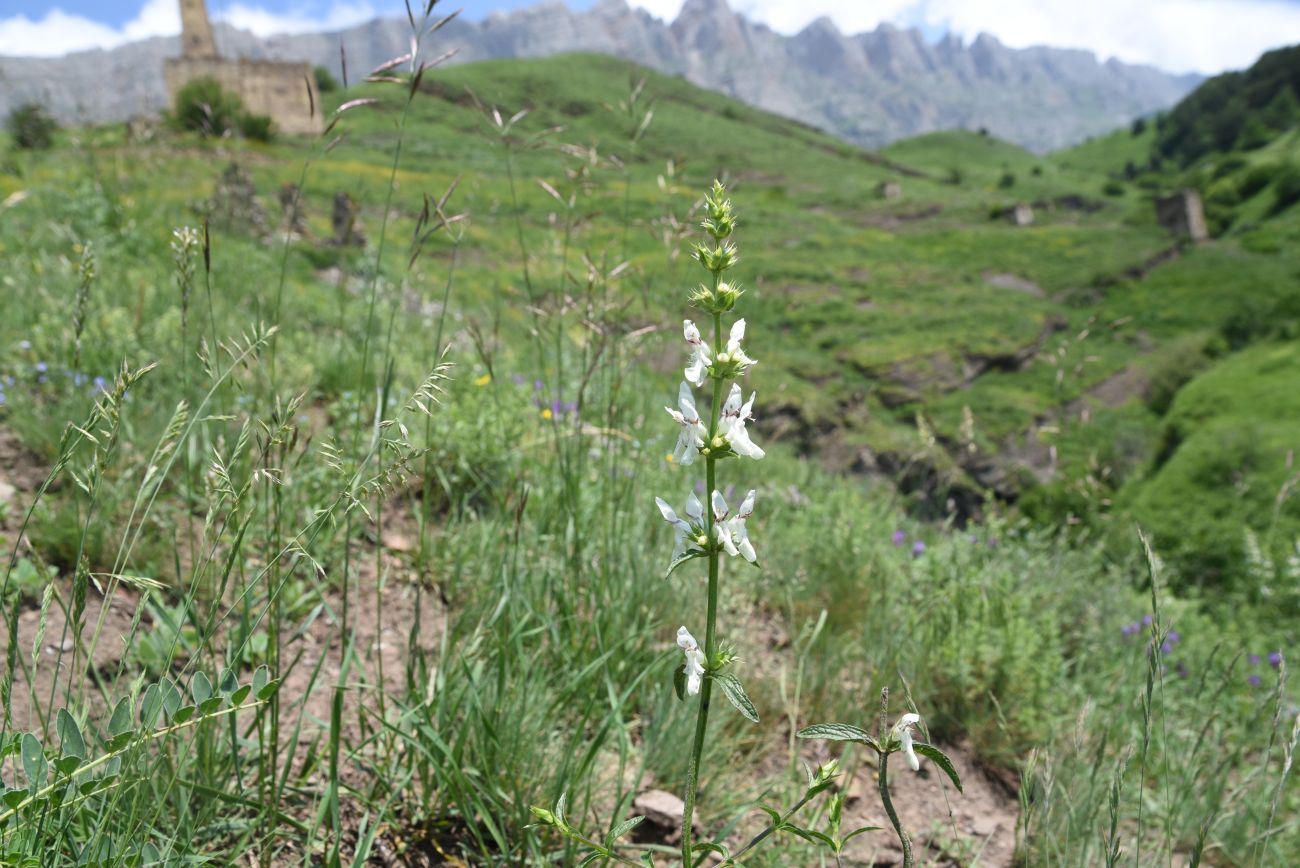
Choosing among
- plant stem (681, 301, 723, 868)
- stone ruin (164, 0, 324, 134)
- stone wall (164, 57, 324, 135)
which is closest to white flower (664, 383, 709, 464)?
plant stem (681, 301, 723, 868)

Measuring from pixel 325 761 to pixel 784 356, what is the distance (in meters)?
9.08

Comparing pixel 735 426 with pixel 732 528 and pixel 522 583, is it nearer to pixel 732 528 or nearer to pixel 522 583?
pixel 732 528

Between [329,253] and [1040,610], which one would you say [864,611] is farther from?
[329,253]

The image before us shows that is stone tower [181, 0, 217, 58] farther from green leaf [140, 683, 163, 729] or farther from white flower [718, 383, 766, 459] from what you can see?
white flower [718, 383, 766, 459]

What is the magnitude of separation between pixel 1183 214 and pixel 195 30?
42250mm

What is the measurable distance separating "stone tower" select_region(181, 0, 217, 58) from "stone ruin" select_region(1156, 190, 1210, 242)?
120 ft

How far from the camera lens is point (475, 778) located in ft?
5.97

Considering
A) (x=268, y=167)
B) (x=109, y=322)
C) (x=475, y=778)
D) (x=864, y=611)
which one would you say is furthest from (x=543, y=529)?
(x=268, y=167)

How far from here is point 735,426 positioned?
3.63 ft

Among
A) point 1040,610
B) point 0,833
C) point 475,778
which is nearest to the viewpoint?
point 0,833

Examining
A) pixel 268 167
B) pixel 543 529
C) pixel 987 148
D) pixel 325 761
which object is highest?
pixel 987 148

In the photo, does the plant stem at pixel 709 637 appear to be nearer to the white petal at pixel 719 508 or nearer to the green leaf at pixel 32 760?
the white petal at pixel 719 508

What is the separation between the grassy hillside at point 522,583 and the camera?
4.68 feet

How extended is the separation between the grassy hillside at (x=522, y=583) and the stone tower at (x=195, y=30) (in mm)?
34339
